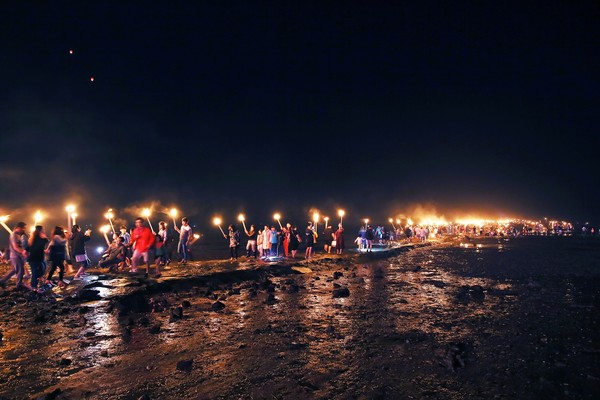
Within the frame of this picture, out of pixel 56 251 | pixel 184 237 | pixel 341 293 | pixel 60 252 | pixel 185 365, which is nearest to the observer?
pixel 185 365

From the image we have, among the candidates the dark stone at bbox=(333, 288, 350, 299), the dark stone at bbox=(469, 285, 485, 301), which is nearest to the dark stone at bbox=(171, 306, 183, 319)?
the dark stone at bbox=(333, 288, 350, 299)

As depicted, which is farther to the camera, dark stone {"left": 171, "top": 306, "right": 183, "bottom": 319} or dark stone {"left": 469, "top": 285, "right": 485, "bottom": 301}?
dark stone {"left": 469, "top": 285, "right": 485, "bottom": 301}

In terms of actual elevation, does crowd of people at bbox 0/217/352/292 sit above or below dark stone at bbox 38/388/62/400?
above

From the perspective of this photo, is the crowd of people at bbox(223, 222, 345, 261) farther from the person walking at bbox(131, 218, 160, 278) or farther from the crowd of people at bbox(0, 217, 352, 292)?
Result: the person walking at bbox(131, 218, 160, 278)

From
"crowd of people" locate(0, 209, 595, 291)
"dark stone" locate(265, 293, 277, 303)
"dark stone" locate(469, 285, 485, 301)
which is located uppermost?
"crowd of people" locate(0, 209, 595, 291)

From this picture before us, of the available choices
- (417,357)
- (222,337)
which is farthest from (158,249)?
(417,357)

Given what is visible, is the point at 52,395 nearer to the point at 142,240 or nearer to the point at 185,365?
the point at 185,365

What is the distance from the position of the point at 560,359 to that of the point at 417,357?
8.29 feet

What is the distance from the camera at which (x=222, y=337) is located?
25.4 feet

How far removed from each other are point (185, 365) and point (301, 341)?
95.6 inches

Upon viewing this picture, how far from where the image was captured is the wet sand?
17.7 feet

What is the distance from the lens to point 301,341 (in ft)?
24.3

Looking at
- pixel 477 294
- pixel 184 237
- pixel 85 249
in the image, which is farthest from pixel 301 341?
pixel 85 249

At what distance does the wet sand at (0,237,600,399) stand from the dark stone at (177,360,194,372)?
17 mm
